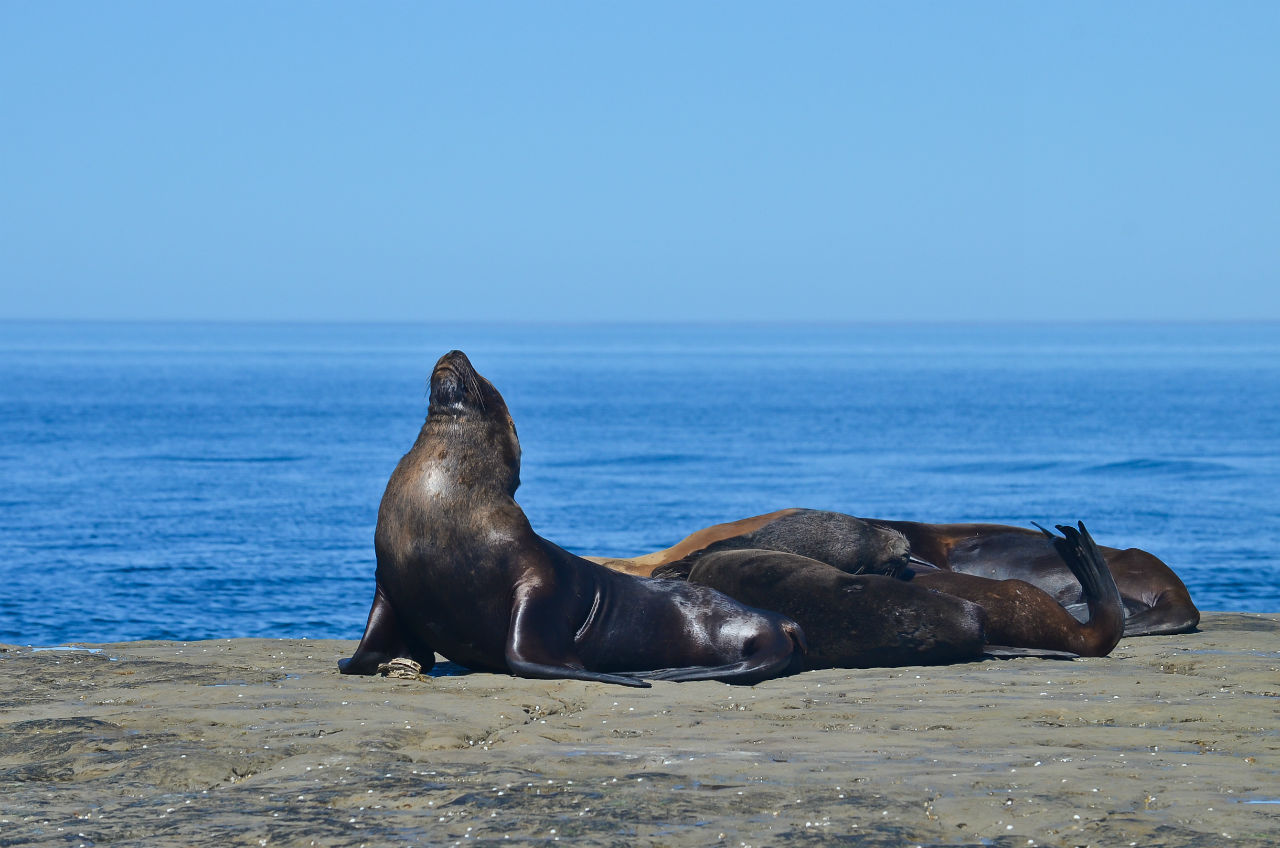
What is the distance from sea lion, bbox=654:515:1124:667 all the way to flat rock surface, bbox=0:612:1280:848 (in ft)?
1.56

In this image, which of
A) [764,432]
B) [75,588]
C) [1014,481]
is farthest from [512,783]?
[764,432]

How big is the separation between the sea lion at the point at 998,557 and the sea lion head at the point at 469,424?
2.76m

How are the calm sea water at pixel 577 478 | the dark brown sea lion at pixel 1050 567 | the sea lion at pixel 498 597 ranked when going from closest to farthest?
the sea lion at pixel 498 597
the dark brown sea lion at pixel 1050 567
the calm sea water at pixel 577 478

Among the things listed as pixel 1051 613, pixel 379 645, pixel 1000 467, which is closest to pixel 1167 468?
pixel 1000 467

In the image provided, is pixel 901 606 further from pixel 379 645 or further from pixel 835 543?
pixel 379 645

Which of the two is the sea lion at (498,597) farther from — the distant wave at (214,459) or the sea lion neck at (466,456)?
the distant wave at (214,459)

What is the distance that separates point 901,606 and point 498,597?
231 cm

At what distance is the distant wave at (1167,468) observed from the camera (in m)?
34.0

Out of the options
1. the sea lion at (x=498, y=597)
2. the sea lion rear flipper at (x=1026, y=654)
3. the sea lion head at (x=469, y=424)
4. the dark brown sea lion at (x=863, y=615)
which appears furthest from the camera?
the sea lion rear flipper at (x=1026, y=654)

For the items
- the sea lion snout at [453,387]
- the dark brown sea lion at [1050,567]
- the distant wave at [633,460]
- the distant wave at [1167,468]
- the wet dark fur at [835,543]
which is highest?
the sea lion snout at [453,387]

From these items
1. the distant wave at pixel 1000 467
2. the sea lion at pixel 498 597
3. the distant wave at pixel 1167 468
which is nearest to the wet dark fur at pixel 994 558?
the sea lion at pixel 498 597

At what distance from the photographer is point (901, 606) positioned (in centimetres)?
823

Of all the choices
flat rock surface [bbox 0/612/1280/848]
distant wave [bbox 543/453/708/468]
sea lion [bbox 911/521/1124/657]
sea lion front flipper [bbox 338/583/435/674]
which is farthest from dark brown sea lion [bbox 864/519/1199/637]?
distant wave [bbox 543/453/708/468]

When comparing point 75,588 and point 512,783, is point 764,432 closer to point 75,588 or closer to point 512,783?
point 75,588
